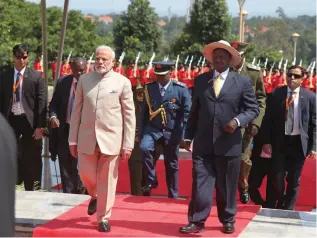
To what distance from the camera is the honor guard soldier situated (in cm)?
756

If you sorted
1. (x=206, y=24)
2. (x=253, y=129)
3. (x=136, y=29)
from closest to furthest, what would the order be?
(x=253, y=129), (x=206, y=24), (x=136, y=29)

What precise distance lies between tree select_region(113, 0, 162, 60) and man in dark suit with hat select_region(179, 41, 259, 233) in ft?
117

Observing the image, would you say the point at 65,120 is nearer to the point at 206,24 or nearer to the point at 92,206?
the point at 92,206

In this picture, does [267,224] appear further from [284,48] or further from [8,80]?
[284,48]

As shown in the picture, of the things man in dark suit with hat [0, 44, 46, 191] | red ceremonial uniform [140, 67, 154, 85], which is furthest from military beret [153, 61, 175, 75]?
red ceremonial uniform [140, 67, 154, 85]

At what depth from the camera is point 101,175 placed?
5793 mm

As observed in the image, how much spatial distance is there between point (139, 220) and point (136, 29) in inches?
1439

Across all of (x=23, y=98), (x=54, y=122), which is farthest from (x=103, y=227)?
(x=23, y=98)

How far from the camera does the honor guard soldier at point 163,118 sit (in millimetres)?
7562

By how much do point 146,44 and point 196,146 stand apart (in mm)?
37458

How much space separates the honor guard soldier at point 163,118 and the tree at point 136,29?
33.7 metres

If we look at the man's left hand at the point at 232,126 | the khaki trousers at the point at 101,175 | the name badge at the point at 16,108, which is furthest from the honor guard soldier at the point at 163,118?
the man's left hand at the point at 232,126

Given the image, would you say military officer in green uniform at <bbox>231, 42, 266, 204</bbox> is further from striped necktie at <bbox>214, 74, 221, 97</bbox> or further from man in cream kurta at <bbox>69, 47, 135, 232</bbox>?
man in cream kurta at <bbox>69, 47, 135, 232</bbox>

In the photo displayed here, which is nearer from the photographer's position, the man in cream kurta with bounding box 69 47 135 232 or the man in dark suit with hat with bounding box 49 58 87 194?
the man in cream kurta with bounding box 69 47 135 232
